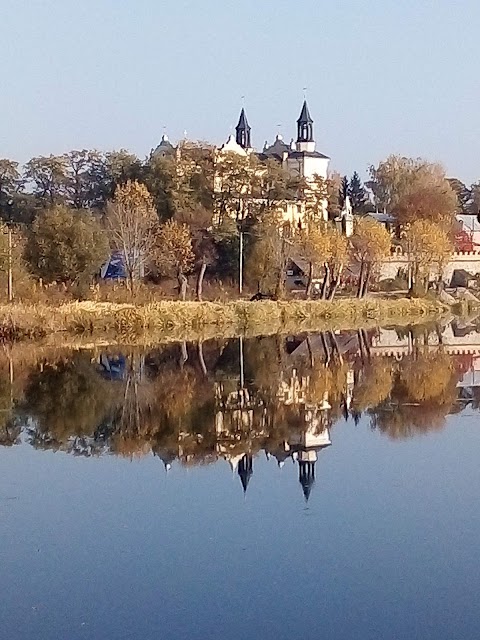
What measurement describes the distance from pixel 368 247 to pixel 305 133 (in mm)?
19214

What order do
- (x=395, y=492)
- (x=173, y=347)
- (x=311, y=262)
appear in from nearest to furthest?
(x=395, y=492) → (x=173, y=347) → (x=311, y=262)

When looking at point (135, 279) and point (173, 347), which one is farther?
point (135, 279)

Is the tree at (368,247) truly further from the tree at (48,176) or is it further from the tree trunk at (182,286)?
the tree at (48,176)

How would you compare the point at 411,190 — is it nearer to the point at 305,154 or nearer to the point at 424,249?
the point at 305,154

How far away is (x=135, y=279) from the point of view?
28969 mm

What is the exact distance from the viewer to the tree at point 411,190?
48.5m

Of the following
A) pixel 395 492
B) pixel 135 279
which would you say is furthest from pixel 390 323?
pixel 395 492

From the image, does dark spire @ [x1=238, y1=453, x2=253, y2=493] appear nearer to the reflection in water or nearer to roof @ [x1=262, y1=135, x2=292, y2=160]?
the reflection in water

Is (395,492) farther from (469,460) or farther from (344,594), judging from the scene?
(344,594)

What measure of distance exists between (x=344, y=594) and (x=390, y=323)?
2445 centimetres

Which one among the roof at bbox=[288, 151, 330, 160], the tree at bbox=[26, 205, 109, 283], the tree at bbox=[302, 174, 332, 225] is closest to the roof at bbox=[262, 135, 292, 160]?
the roof at bbox=[288, 151, 330, 160]

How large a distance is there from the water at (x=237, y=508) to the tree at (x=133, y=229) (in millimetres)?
12972

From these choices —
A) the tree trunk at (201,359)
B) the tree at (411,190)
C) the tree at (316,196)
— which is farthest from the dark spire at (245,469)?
the tree at (411,190)

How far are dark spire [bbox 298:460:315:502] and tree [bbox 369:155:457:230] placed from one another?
36545mm
